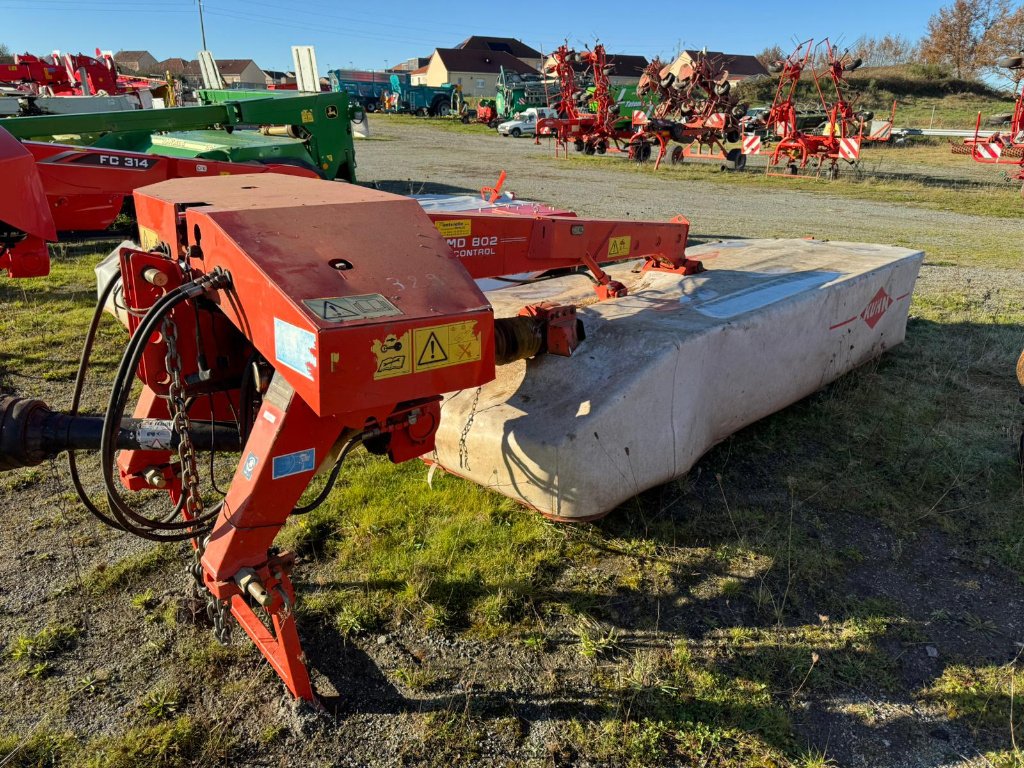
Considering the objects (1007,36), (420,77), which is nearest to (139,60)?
(420,77)

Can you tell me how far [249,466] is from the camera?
2.19m

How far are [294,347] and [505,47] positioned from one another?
243ft

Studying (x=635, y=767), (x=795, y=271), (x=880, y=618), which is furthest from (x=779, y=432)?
(x=635, y=767)

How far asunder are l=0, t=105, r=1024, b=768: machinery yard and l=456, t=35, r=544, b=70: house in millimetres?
68974

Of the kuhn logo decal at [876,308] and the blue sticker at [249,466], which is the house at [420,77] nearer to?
the kuhn logo decal at [876,308]

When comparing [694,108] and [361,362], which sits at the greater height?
[694,108]

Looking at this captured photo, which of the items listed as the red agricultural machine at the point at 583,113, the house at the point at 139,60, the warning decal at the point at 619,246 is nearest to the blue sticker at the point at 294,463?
the warning decal at the point at 619,246

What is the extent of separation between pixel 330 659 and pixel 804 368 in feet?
10.4

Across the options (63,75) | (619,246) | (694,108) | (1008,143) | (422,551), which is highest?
(63,75)

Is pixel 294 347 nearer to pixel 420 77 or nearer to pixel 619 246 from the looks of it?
pixel 619 246

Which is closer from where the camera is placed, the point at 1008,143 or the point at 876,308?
the point at 876,308

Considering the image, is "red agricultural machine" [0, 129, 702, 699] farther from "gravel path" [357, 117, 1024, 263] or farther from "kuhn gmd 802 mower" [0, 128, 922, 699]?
"gravel path" [357, 117, 1024, 263]

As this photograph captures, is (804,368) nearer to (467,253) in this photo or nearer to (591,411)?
(591,411)

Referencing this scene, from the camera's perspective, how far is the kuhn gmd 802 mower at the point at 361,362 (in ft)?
6.62
